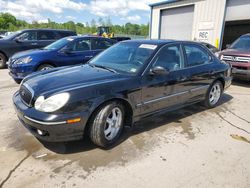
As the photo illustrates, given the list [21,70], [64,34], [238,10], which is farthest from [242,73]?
[64,34]

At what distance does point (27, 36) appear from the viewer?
32.5 ft

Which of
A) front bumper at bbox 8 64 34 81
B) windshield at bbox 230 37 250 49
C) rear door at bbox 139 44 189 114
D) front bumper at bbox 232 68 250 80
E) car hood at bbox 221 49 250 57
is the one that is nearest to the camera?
rear door at bbox 139 44 189 114

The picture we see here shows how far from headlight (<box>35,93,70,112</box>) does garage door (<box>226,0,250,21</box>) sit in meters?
13.0

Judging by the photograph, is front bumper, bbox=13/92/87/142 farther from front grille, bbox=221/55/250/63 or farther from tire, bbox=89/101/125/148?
front grille, bbox=221/55/250/63

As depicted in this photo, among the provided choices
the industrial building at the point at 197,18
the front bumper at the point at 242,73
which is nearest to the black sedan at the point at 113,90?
the front bumper at the point at 242,73

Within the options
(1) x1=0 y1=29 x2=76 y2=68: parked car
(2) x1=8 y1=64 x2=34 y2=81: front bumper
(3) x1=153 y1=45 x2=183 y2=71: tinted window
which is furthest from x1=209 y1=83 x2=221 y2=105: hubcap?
(1) x1=0 y1=29 x2=76 y2=68: parked car

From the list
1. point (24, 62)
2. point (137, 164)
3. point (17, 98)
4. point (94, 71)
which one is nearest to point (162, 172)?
point (137, 164)

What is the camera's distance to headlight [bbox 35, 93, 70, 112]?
8.77 ft

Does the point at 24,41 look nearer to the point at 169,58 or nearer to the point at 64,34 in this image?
the point at 64,34

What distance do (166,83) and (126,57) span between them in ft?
2.70

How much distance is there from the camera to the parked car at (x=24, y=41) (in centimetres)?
970

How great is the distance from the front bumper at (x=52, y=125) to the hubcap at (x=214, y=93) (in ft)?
10.9

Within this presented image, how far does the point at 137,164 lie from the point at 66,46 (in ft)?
16.9

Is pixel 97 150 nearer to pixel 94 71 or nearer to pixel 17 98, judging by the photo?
pixel 94 71
